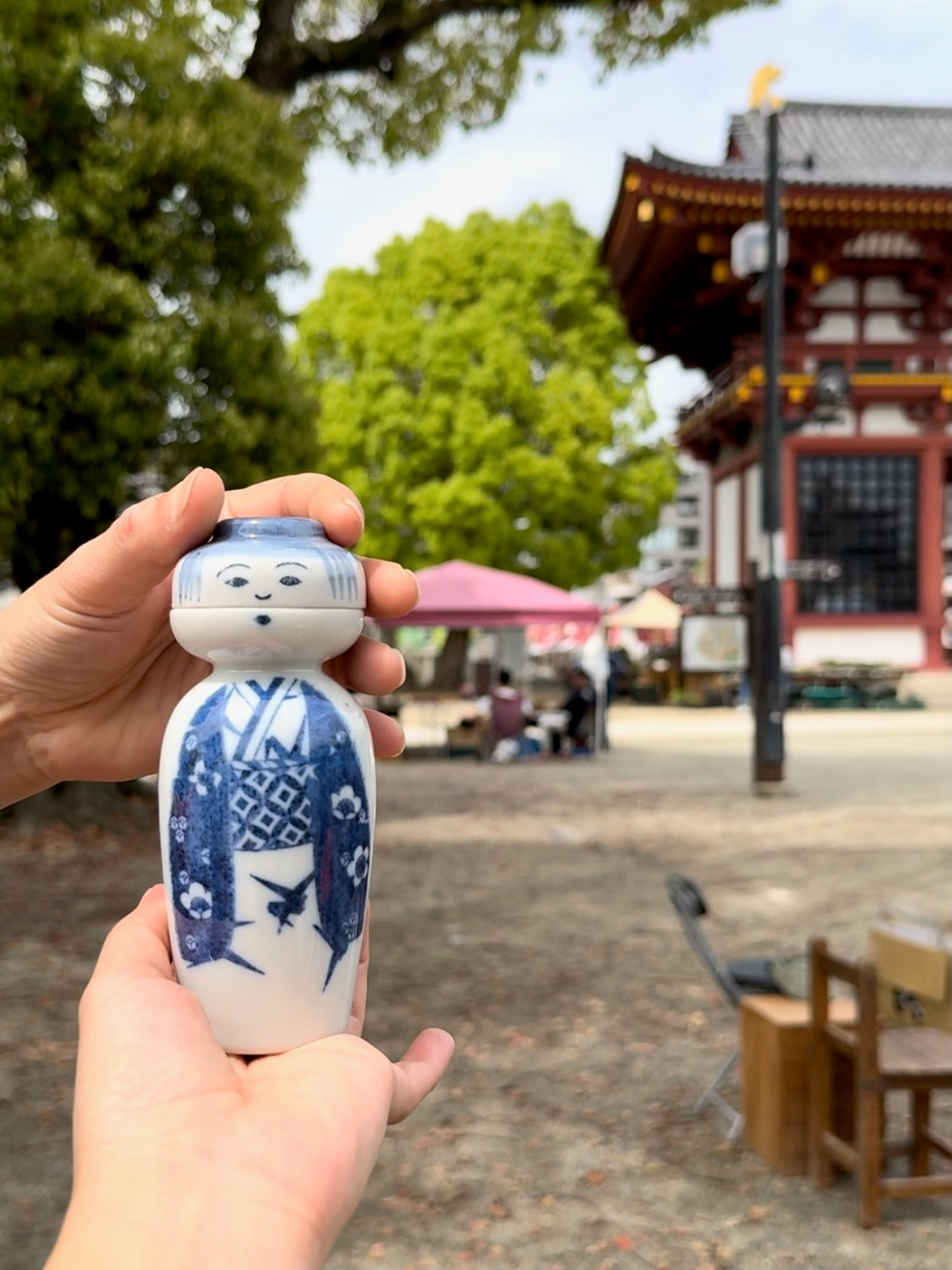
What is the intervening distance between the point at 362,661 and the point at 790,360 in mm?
21761

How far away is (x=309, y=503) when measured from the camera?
1.79m

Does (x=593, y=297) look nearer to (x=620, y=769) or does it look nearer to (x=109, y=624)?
(x=620, y=769)

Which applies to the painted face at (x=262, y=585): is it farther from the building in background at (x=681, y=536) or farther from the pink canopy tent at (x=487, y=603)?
the building in background at (x=681, y=536)

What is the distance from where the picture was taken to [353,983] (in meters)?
1.72

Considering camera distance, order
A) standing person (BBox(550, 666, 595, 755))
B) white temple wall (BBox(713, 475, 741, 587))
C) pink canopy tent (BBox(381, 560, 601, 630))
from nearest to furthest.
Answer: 1. pink canopy tent (BBox(381, 560, 601, 630))
2. standing person (BBox(550, 666, 595, 755))
3. white temple wall (BBox(713, 475, 741, 587))

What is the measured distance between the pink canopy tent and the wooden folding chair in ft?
30.4

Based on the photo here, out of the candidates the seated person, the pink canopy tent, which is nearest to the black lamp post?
the pink canopy tent

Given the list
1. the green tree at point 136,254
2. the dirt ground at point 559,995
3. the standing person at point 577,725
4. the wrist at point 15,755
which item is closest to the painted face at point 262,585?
the wrist at point 15,755

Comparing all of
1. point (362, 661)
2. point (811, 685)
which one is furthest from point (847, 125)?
point (362, 661)

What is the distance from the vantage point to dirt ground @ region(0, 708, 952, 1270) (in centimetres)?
358

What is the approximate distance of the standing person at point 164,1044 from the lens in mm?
1229

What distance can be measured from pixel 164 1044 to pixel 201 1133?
152 mm

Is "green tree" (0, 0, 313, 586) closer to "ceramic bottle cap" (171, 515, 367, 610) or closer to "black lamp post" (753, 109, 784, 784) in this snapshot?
"black lamp post" (753, 109, 784, 784)

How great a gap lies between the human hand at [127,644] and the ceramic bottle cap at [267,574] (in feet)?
0.21
